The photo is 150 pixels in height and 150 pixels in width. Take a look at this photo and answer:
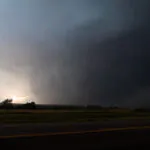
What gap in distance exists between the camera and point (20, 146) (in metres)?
11.4

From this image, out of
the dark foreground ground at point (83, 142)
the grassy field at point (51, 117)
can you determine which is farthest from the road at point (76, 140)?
the grassy field at point (51, 117)

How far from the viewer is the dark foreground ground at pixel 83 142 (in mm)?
11608

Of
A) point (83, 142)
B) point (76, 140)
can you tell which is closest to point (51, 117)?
point (76, 140)

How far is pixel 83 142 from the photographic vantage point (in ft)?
41.5

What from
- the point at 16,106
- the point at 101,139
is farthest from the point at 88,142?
the point at 16,106

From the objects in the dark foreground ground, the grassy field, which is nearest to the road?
the dark foreground ground

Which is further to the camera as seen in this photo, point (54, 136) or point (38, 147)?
point (54, 136)

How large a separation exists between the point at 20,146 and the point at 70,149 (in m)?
1.32

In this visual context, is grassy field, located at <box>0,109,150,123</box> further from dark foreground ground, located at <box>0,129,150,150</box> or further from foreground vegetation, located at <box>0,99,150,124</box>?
dark foreground ground, located at <box>0,129,150,150</box>

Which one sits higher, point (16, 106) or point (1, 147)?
point (16, 106)

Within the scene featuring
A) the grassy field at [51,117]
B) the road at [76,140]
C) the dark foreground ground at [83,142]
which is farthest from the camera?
the grassy field at [51,117]

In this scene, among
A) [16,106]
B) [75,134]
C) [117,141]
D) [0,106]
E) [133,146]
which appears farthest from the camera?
[16,106]

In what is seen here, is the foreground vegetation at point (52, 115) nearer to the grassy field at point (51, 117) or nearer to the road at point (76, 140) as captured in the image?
the grassy field at point (51, 117)

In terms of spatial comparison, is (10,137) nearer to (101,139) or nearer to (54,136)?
(54,136)
